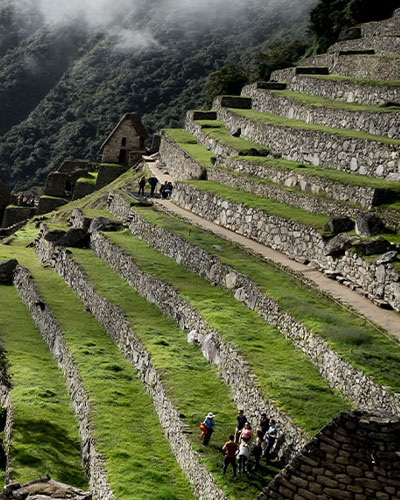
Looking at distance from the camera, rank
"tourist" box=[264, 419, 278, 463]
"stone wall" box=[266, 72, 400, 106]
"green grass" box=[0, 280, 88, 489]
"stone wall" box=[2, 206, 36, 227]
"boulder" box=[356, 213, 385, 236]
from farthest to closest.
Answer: "stone wall" box=[2, 206, 36, 227] → "stone wall" box=[266, 72, 400, 106] → "boulder" box=[356, 213, 385, 236] → "green grass" box=[0, 280, 88, 489] → "tourist" box=[264, 419, 278, 463]

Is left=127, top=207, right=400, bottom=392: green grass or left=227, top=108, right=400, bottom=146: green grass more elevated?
left=227, top=108, right=400, bottom=146: green grass

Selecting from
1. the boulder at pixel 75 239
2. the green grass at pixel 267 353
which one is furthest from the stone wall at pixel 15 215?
the green grass at pixel 267 353

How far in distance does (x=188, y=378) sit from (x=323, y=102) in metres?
19.7

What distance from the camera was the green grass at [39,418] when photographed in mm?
19125

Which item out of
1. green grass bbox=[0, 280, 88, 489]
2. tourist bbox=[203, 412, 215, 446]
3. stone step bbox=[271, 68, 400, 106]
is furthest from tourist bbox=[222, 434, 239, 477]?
stone step bbox=[271, 68, 400, 106]

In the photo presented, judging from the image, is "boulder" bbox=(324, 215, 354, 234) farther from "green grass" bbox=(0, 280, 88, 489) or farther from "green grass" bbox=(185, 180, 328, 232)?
"green grass" bbox=(0, 280, 88, 489)

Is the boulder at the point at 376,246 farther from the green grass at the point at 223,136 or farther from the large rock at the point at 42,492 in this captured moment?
the green grass at the point at 223,136

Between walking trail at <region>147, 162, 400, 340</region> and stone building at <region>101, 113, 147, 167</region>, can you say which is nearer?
walking trail at <region>147, 162, 400, 340</region>

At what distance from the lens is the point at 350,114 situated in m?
33.5

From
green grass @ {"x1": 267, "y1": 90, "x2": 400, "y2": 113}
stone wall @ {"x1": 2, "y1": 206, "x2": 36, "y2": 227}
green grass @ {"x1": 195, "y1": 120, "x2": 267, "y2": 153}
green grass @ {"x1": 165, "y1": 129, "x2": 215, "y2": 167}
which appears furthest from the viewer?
stone wall @ {"x1": 2, "y1": 206, "x2": 36, "y2": 227}

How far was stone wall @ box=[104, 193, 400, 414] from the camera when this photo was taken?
1689 cm

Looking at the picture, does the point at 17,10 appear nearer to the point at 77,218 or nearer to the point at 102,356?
the point at 77,218

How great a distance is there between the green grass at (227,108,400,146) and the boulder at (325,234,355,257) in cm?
531

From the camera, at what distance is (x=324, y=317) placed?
2017 centimetres
